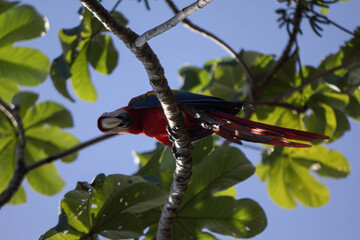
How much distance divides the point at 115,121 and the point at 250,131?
0.49 metres

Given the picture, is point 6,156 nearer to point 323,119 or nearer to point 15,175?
point 15,175

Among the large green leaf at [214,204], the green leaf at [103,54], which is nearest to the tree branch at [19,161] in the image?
the green leaf at [103,54]

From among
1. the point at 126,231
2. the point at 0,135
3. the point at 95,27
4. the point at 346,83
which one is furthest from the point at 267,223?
the point at 0,135

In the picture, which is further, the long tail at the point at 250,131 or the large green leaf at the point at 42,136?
the large green leaf at the point at 42,136

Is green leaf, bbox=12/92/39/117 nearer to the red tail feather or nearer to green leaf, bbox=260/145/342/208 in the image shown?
green leaf, bbox=260/145/342/208

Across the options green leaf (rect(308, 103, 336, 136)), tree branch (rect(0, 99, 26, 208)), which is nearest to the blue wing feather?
tree branch (rect(0, 99, 26, 208))

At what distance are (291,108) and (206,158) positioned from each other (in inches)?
27.0

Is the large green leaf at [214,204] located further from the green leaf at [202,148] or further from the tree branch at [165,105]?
the tree branch at [165,105]

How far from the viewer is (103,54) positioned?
243 centimetres

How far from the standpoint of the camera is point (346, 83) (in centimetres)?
188

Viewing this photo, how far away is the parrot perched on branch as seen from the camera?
4.02 feet

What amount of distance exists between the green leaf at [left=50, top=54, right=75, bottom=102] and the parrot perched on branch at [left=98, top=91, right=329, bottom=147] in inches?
15.0

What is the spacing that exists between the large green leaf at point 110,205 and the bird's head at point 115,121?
0.17 m

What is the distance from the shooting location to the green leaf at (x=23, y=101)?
2.46m
